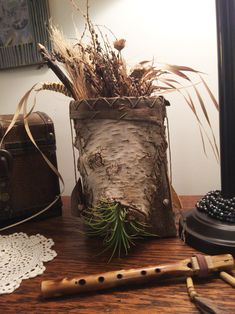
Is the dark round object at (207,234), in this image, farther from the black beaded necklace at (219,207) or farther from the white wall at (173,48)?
the white wall at (173,48)

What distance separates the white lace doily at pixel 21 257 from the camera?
17.3 inches

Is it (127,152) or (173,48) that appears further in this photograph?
(173,48)

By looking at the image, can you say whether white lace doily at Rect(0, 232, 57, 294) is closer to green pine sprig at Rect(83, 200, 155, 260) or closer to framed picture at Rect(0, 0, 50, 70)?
green pine sprig at Rect(83, 200, 155, 260)

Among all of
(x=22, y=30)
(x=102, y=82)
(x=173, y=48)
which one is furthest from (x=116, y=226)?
(x=22, y=30)

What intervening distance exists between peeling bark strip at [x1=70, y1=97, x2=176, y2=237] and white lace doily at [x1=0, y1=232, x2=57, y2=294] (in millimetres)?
115

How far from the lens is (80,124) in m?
0.55

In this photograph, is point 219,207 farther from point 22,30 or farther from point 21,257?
point 22,30

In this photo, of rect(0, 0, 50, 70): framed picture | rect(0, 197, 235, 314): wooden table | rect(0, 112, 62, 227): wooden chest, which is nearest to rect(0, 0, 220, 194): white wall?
rect(0, 0, 50, 70): framed picture

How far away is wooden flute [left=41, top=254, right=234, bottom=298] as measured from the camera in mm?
392

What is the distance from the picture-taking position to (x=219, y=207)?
0.51 m

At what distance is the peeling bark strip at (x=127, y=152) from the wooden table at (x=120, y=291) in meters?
0.06

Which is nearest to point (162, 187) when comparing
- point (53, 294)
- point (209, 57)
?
point (53, 294)

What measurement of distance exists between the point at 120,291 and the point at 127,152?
0.21m

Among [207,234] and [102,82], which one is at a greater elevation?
[102,82]
